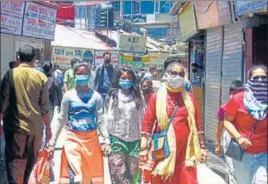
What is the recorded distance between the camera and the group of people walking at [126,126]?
4.66 metres

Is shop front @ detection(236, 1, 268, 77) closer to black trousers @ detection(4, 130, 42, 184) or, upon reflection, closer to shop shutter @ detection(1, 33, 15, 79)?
shop shutter @ detection(1, 33, 15, 79)

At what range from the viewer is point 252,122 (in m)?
4.59

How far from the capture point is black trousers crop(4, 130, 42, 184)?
217 inches

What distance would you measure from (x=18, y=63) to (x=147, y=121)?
1.45 metres

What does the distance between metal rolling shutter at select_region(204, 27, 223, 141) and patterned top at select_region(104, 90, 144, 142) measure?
173 inches

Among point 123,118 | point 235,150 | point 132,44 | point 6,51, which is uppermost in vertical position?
point 132,44

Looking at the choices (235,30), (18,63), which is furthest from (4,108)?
(235,30)

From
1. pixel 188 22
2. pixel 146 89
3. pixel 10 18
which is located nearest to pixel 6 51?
pixel 10 18

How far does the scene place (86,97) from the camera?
5516 millimetres

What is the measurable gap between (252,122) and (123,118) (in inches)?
68.0

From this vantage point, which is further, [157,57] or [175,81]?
[157,57]

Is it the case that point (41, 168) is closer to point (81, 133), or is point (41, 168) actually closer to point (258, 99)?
point (81, 133)

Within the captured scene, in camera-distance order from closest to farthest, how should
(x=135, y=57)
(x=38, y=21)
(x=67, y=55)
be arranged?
(x=38, y=21), (x=67, y=55), (x=135, y=57)

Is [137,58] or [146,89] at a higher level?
[137,58]
